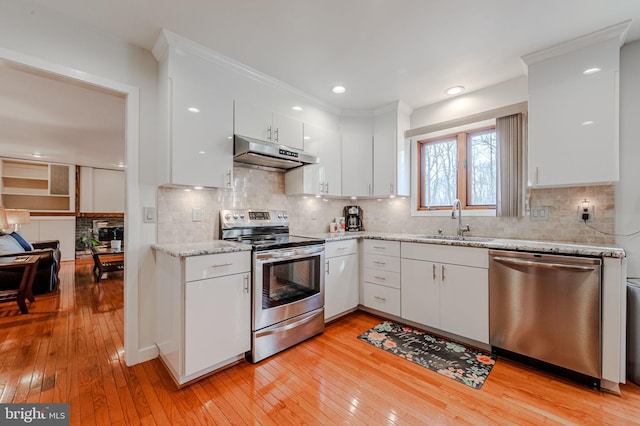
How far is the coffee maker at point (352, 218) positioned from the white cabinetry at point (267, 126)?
1.25 meters

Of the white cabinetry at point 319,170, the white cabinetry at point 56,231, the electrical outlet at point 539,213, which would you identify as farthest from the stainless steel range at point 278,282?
the white cabinetry at point 56,231

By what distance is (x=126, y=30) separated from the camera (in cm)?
191

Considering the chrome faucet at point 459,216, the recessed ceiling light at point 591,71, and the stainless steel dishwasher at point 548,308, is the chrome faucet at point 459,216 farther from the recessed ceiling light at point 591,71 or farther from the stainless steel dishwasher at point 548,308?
the recessed ceiling light at point 591,71

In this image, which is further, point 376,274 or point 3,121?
point 3,121

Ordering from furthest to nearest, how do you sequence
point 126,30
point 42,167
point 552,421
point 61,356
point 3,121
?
1. point 42,167
2. point 3,121
3. point 61,356
4. point 126,30
5. point 552,421

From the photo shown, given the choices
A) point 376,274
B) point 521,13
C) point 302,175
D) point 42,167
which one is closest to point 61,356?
point 302,175

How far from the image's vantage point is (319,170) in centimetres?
309

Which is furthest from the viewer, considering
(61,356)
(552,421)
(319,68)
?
(319,68)

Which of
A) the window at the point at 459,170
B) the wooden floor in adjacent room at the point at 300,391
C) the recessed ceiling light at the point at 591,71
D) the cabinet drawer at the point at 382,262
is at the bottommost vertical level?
the wooden floor in adjacent room at the point at 300,391

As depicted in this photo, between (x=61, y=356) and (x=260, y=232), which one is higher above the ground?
(x=260, y=232)

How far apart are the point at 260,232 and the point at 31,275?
3000mm

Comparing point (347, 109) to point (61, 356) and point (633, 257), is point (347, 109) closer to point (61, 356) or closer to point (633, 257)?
point (633, 257)

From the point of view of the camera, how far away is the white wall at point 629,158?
2025 millimetres

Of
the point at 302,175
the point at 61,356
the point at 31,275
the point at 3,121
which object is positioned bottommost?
the point at 61,356
